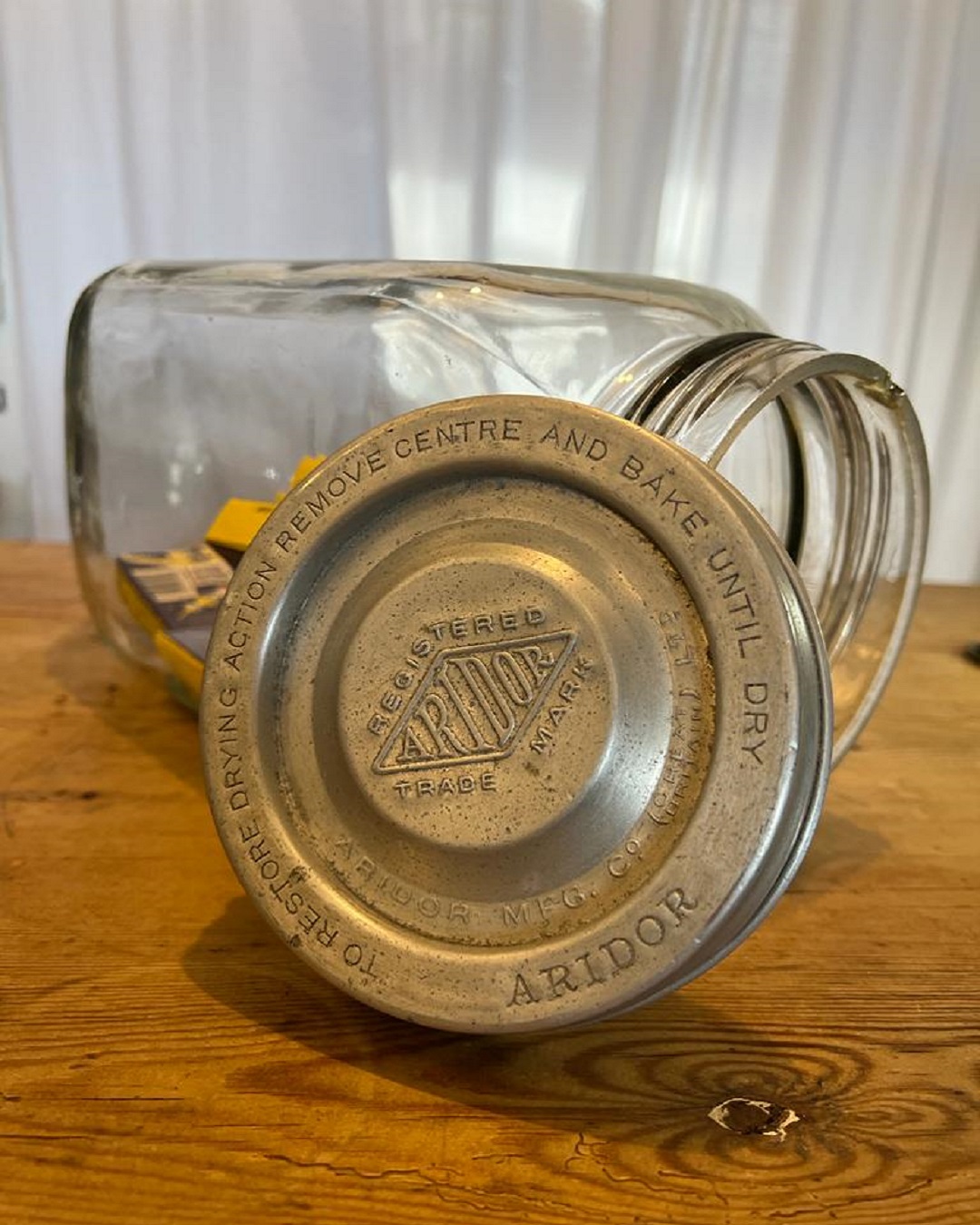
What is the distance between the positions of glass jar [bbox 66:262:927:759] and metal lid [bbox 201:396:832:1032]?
0.35 ft

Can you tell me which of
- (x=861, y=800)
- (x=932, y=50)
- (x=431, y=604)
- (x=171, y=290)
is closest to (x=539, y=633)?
(x=431, y=604)

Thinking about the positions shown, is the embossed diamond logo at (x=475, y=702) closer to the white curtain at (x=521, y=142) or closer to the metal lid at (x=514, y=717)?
the metal lid at (x=514, y=717)

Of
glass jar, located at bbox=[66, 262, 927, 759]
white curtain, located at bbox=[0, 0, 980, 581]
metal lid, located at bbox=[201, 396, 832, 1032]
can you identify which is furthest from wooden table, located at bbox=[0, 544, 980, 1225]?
white curtain, located at bbox=[0, 0, 980, 581]

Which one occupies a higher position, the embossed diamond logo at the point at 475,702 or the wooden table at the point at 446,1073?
the embossed diamond logo at the point at 475,702

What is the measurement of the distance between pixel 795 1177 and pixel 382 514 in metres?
0.27

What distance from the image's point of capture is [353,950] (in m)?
0.35

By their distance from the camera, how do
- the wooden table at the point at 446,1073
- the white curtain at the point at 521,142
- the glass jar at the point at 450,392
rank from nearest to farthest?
the wooden table at the point at 446,1073 < the glass jar at the point at 450,392 < the white curtain at the point at 521,142

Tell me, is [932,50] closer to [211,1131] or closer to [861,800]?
[861,800]

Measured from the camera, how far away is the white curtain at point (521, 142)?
53.6 inches

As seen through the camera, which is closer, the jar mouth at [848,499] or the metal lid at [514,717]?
the metal lid at [514,717]

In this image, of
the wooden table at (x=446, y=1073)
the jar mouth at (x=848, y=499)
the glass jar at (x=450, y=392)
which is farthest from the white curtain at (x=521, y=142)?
the wooden table at (x=446, y=1073)

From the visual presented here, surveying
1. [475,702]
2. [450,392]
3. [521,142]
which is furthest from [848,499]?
[521,142]

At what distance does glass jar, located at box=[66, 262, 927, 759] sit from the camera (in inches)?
21.8

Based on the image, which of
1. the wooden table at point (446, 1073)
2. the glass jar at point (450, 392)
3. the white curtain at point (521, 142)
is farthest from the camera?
the white curtain at point (521, 142)
